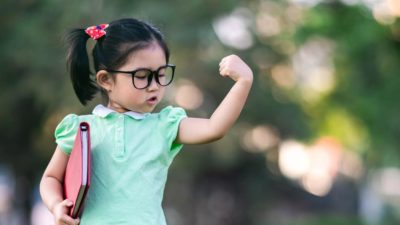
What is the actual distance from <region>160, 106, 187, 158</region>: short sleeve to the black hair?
20 centimetres

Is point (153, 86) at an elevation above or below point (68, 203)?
above

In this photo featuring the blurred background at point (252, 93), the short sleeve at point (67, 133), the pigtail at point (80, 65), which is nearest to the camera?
the short sleeve at point (67, 133)

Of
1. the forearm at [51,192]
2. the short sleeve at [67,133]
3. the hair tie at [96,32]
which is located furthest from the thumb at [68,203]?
the hair tie at [96,32]

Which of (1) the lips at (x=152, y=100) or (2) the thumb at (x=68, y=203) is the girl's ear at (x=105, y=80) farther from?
(2) the thumb at (x=68, y=203)

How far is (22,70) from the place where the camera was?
15289 mm

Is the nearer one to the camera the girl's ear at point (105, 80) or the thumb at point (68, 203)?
the thumb at point (68, 203)

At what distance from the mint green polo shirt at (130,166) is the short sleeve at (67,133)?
0.31 ft

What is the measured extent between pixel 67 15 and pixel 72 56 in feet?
33.8

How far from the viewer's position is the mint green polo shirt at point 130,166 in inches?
132

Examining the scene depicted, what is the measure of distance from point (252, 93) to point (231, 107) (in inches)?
504

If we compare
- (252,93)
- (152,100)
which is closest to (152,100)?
(152,100)

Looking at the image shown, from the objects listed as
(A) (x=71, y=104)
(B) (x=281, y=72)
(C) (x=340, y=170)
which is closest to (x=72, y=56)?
(A) (x=71, y=104)

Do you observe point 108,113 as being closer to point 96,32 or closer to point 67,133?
point 67,133

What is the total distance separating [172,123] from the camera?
135 inches
